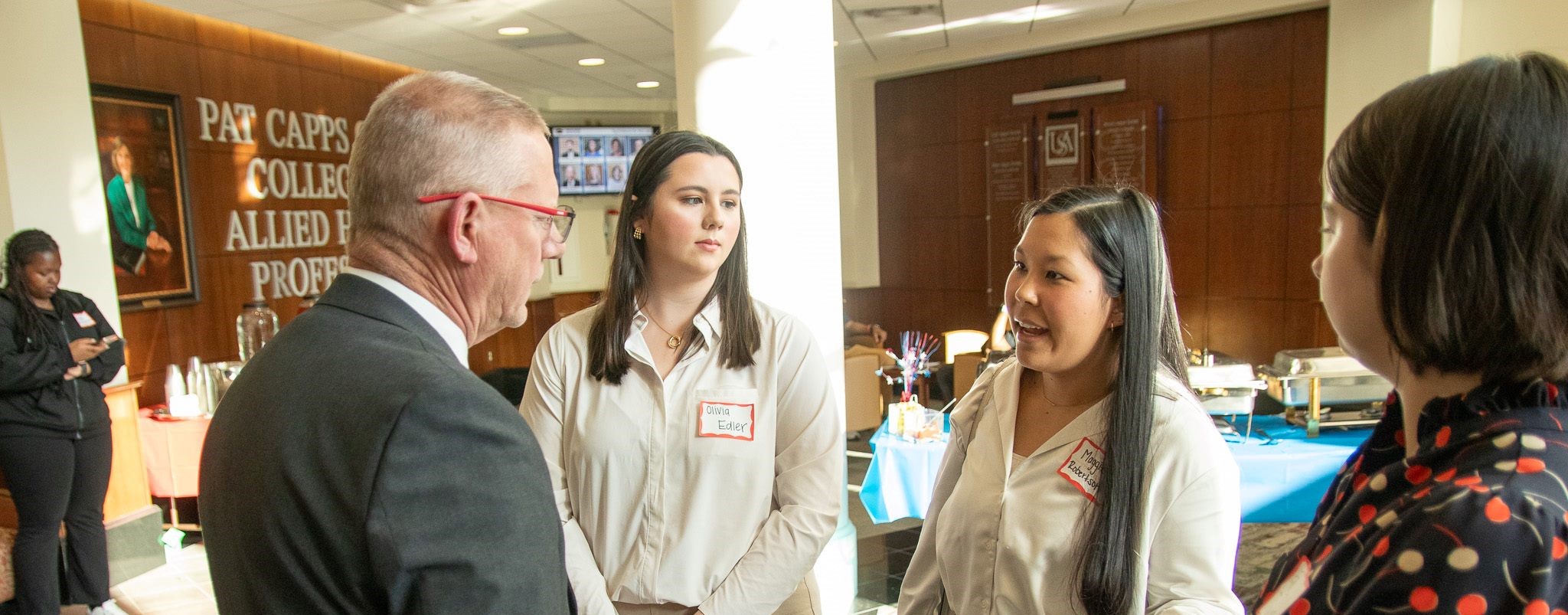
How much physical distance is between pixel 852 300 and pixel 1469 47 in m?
5.70

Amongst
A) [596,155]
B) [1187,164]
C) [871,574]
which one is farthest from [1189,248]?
[596,155]

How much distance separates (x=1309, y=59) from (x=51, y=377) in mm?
7738

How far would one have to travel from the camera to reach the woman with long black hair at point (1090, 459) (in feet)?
4.38

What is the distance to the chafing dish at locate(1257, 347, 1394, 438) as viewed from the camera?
→ 150 inches

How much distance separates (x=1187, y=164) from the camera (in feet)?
24.3

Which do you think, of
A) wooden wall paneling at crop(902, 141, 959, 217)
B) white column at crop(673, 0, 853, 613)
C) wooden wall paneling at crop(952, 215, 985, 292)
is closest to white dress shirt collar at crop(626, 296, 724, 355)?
white column at crop(673, 0, 853, 613)

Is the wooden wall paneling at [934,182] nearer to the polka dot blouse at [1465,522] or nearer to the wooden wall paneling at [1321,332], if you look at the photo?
the wooden wall paneling at [1321,332]

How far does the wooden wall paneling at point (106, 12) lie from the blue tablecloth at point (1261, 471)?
5034mm

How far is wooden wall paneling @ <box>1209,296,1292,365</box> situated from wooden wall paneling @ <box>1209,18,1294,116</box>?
1.52 meters

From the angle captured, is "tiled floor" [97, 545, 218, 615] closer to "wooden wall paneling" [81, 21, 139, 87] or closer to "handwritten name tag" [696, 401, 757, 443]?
"wooden wall paneling" [81, 21, 139, 87]

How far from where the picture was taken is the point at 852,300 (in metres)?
9.80

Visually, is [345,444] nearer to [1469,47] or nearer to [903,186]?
[1469,47]

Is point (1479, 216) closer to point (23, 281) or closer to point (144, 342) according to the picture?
point (23, 281)

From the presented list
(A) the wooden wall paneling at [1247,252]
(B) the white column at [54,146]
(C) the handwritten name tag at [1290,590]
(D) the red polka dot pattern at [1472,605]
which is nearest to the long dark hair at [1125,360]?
(C) the handwritten name tag at [1290,590]
